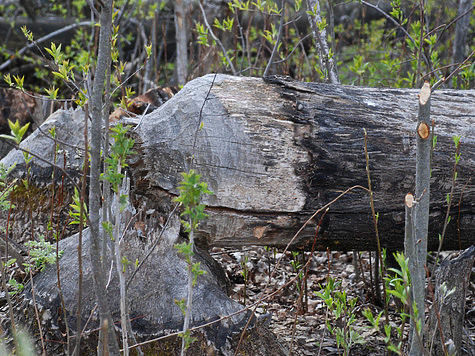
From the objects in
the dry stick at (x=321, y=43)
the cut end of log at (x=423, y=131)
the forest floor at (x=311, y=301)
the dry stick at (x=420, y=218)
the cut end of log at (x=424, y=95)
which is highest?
the dry stick at (x=321, y=43)

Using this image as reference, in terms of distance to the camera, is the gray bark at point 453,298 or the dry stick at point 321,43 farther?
the dry stick at point 321,43

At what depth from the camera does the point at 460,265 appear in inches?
85.8

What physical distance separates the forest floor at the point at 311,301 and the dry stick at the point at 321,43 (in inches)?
55.1

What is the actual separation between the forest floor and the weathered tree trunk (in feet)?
0.95

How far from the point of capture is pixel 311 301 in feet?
11.0

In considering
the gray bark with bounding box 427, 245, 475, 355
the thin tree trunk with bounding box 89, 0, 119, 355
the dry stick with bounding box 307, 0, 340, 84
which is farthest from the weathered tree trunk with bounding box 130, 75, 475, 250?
the dry stick with bounding box 307, 0, 340, 84

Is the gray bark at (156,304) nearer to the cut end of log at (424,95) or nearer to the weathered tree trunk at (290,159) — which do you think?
the weathered tree trunk at (290,159)

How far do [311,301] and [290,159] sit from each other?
4.35 ft

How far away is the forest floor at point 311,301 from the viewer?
2.69 meters

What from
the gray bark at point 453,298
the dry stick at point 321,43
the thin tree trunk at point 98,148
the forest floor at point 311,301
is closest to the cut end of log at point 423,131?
the gray bark at point 453,298

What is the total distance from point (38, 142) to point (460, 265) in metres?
2.79

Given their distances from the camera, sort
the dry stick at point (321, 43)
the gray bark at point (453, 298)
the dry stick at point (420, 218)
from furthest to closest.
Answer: the dry stick at point (321, 43)
the gray bark at point (453, 298)
the dry stick at point (420, 218)

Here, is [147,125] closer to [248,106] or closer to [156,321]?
[248,106]

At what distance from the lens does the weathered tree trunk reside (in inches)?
95.0
